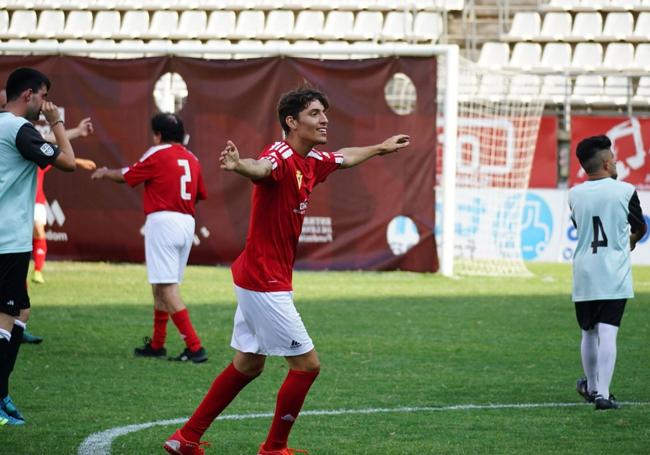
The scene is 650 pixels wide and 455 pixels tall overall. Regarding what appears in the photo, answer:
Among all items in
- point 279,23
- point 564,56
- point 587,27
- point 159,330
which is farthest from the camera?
point 279,23

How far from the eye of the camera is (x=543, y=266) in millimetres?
19406

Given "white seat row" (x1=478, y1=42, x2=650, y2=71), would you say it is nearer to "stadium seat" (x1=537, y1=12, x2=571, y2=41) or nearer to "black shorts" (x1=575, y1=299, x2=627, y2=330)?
"stadium seat" (x1=537, y1=12, x2=571, y2=41)

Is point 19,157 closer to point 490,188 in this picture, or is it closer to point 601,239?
point 601,239

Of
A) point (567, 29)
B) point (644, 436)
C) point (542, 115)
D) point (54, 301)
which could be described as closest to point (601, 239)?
point (644, 436)

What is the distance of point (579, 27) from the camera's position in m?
24.7

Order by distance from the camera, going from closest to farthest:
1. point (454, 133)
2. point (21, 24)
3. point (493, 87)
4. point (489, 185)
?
point (454, 133), point (489, 185), point (493, 87), point (21, 24)

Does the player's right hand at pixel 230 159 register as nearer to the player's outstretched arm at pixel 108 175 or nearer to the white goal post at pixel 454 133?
the player's outstretched arm at pixel 108 175

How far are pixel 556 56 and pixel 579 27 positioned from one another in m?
1.02

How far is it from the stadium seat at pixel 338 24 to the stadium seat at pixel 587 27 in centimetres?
463

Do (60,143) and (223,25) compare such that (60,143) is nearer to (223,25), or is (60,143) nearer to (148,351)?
(148,351)

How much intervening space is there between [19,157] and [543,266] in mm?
13617

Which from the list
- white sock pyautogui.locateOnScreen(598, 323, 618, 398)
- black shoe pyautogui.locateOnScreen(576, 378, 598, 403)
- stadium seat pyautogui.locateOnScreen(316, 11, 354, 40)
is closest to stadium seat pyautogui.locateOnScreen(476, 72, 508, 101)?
stadium seat pyautogui.locateOnScreen(316, 11, 354, 40)

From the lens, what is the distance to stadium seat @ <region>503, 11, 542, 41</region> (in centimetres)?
2441

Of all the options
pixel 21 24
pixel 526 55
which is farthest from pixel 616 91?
pixel 21 24
